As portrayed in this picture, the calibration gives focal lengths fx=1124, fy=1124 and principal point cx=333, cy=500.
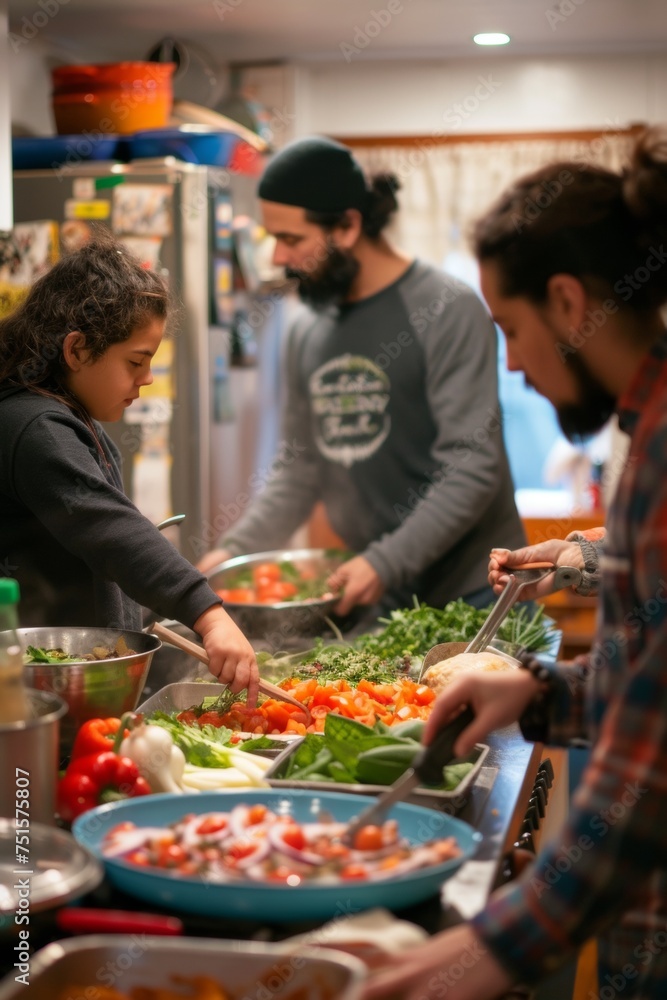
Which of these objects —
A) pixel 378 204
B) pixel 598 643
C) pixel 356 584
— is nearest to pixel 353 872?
pixel 598 643

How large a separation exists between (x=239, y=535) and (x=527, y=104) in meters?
3.19

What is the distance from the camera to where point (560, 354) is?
52.9 inches

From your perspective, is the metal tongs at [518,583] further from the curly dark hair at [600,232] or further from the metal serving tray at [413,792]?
the curly dark hair at [600,232]

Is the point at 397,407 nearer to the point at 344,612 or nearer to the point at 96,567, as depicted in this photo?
A: the point at 344,612

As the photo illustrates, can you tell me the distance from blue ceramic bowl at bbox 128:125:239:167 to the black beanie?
0.90 m

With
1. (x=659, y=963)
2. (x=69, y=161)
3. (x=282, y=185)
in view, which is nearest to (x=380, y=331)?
(x=282, y=185)

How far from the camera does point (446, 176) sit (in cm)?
591

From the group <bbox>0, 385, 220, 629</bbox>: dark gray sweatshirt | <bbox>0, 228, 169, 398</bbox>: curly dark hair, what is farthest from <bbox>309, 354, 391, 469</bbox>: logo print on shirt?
<bbox>0, 385, 220, 629</bbox>: dark gray sweatshirt

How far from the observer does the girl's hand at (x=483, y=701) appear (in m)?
1.47

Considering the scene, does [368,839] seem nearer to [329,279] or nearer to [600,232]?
[600,232]

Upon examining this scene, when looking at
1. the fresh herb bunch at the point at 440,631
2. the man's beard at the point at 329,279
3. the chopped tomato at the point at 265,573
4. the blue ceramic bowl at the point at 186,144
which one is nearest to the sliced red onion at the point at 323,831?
the fresh herb bunch at the point at 440,631

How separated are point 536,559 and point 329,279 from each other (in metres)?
1.55

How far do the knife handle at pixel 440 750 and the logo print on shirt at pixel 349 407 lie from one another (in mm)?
2150

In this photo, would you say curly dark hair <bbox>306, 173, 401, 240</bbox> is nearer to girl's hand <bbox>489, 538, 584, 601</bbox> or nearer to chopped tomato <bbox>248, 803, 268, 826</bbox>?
girl's hand <bbox>489, 538, 584, 601</bbox>
